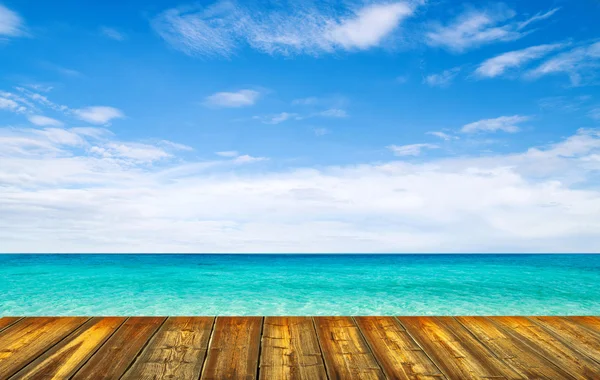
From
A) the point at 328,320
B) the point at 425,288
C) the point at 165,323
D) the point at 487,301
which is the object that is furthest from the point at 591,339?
the point at 425,288

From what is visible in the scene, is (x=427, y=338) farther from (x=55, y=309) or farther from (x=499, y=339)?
(x=55, y=309)

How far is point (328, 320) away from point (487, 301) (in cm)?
803

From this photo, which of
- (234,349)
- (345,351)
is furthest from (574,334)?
(234,349)

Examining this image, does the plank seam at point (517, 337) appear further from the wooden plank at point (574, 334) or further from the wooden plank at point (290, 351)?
the wooden plank at point (290, 351)

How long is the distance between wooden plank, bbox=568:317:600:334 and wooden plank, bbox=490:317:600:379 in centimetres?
27

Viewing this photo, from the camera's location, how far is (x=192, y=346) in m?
1.81

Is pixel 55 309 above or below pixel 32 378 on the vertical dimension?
below

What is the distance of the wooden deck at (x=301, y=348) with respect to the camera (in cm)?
154

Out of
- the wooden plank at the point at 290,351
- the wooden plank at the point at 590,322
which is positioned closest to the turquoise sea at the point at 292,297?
the wooden plank at the point at 590,322

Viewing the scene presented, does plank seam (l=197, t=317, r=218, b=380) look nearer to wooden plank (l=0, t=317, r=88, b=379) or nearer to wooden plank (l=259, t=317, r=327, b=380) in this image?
wooden plank (l=259, t=317, r=327, b=380)

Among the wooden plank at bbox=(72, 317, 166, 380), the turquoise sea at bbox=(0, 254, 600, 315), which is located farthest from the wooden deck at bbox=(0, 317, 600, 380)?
the turquoise sea at bbox=(0, 254, 600, 315)

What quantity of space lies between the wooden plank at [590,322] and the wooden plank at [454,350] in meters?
0.71

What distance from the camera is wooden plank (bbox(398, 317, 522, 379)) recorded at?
1543 millimetres

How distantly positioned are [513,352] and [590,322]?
2.87 feet
